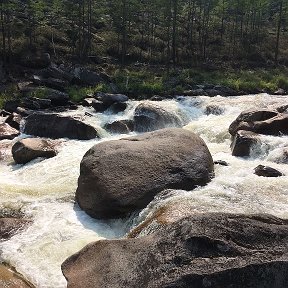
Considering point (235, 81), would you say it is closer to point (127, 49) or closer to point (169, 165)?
point (127, 49)

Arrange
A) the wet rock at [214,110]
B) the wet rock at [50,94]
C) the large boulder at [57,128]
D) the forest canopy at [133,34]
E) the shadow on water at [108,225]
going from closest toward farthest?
1. the shadow on water at [108,225]
2. the large boulder at [57,128]
3. the wet rock at [214,110]
4. the wet rock at [50,94]
5. the forest canopy at [133,34]

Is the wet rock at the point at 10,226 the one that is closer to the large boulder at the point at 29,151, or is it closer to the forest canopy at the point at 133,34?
the large boulder at the point at 29,151

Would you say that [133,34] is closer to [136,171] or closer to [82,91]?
[82,91]

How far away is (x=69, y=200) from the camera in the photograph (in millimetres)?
14047

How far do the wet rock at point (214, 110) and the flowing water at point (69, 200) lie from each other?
6756 millimetres

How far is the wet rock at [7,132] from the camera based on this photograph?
23.5 meters

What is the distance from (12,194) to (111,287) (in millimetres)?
8559

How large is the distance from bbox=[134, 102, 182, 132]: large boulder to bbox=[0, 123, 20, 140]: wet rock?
272 inches

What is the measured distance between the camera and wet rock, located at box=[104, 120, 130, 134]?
2439 cm

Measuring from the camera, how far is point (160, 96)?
3334 cm

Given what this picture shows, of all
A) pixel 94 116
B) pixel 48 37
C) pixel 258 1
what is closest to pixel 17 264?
pixel 94 116

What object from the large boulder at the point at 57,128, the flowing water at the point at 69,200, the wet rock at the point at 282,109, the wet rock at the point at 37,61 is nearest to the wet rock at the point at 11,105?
the large boulder at the point at 57,128

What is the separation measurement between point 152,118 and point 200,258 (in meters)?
19.2

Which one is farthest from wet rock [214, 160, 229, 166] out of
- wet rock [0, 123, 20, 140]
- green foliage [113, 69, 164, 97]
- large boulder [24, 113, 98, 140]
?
green foliage [113, 69, 164, 97]
